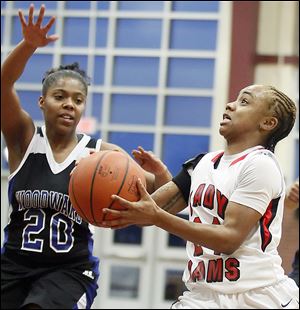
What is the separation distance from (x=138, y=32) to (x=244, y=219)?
17.4 ft

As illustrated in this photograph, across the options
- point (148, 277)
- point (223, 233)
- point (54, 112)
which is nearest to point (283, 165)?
point (148, 277)

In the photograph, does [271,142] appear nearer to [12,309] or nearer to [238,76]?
[12,309]

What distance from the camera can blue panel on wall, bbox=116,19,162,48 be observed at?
26.4 ft

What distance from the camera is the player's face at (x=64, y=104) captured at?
381 cm

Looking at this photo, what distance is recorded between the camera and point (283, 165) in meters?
7.60

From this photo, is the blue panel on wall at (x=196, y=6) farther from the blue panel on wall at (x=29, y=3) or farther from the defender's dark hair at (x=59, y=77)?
the defender's dark hair at (x=59, y=77)

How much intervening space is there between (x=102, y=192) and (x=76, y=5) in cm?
537

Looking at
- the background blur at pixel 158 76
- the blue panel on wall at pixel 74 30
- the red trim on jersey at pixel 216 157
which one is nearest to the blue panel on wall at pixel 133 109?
the background blur at pixel 158 76

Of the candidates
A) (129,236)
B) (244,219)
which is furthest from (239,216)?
(129,236)

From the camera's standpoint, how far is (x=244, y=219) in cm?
301

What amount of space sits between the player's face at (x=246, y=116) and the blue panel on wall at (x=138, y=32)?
15.8ft

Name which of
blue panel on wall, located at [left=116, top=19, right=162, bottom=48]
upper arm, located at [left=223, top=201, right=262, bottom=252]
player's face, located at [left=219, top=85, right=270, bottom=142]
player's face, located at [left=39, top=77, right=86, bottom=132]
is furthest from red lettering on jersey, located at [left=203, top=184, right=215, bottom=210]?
blue panel on wall, located at [left=116, top=19, right=162, bottom=48]

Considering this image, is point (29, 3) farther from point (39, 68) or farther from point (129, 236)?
point (129, 236)

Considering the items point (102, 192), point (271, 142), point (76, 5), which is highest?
point (76, 5)
